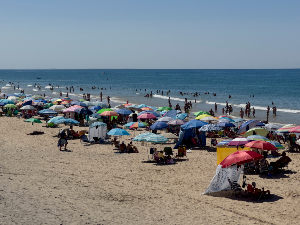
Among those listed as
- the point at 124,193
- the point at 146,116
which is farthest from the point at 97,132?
the point at 124,193

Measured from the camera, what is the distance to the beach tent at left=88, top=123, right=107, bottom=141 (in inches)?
800

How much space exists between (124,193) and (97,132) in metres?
9.86

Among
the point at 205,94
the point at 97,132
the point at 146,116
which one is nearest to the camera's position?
the point at 97,132

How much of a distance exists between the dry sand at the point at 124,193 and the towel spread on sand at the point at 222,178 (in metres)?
0.25

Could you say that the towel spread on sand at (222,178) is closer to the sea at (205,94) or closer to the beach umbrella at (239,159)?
the beach umbrella at (239,159)

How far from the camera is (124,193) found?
11.0 meters

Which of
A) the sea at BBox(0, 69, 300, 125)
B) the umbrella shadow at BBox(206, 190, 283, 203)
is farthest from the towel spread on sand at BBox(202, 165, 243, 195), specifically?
the sea at BBox(0, 69, 300, 125)

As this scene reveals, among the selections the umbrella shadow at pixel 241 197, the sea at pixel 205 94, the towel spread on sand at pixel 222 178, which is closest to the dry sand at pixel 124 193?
the umbrella shadow at pixel 241 197

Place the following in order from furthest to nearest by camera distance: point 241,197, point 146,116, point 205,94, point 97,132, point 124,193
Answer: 1. point 205,94
2. point 146,116
3. point 97,132
4. point 124,193
5. point 241,197

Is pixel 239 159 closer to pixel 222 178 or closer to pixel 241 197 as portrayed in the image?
pixel 222 178

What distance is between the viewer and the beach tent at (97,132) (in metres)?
20.3

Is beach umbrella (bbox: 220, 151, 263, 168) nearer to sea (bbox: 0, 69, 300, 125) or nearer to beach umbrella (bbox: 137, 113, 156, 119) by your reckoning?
beach umbrella (bbox: 137, 113, 156, 119)

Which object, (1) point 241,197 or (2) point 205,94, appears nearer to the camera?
(1) point 241,197

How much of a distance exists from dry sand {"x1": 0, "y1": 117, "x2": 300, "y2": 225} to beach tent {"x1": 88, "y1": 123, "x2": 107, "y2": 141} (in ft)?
10.6
